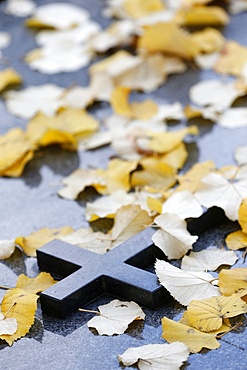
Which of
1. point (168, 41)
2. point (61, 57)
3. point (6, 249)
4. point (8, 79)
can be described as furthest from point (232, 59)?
point (6, 249)

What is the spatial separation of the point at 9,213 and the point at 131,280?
380 millimetres

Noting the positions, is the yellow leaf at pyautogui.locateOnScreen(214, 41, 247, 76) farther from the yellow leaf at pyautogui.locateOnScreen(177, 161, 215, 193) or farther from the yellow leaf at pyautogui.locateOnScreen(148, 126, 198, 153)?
the yellow leaf at pyautogui.locateOnScreen(177, 161, 215, 193)

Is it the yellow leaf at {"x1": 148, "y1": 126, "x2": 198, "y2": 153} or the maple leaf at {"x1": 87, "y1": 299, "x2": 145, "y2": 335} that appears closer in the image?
the maple leaf at {"x1": 87, "y1": 299, "x2": 145, "y2": 335}

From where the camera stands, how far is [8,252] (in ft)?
4.46

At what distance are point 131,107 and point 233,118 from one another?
0.24m

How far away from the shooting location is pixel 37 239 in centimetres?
139

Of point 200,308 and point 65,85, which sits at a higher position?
point 200,308

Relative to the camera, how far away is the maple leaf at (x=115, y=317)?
116 cm

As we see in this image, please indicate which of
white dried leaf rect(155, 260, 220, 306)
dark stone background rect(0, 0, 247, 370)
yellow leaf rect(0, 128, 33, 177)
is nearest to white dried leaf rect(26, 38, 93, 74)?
dark stone background rect(0, 0, 247, 370)

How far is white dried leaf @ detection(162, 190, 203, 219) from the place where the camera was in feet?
4.47

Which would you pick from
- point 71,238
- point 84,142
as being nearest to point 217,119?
point 84,142

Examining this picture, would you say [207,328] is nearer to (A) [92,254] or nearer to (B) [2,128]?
(A) [92,254]

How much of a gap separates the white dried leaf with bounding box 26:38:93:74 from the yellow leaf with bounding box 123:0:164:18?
256mm

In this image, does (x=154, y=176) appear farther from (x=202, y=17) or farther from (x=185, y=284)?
(x=202, y=17)
